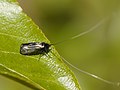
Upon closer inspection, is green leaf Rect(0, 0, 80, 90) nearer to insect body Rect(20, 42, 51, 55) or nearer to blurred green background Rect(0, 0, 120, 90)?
insect body Rect(20, 42, 51, 55)

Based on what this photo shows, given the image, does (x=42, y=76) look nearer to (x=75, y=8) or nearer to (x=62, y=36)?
(x=62, y=36)

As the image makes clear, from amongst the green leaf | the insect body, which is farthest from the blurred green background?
the green leaf

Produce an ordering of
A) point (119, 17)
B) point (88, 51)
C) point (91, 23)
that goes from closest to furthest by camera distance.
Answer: point (119, 17) < point (88, 51) < point (91, 23)

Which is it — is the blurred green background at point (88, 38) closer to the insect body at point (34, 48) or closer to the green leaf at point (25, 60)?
the insect body at point (34, 48)

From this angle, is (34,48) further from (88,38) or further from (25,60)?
(88,38)

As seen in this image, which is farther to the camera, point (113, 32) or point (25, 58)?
point (113, 32)

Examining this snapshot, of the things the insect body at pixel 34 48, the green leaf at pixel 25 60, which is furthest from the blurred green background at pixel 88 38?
the green leaf at pixel 25 60

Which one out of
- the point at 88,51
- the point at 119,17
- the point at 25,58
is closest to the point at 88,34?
the point at 88,51
